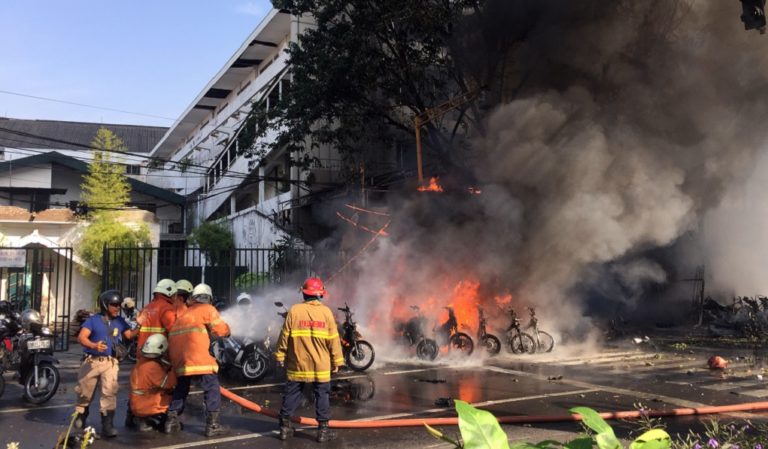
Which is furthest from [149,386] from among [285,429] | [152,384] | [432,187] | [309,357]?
[432,187]

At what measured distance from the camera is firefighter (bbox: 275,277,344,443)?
601 centimetres

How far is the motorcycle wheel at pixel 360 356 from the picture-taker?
10.5 metres

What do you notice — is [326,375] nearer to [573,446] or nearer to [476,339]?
[573,446]

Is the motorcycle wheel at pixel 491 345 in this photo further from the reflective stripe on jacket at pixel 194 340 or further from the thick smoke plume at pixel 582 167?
the reflective stripe on jacket at pixel 194 340

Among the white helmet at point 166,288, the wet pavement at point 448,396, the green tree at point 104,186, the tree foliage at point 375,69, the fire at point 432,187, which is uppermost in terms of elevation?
the tree foliage at point 375,69

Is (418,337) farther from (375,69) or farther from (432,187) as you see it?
(375,69)

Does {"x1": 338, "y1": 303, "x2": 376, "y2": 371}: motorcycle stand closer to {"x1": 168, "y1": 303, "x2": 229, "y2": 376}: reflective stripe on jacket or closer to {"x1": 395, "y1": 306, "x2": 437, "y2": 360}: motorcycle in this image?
{"x1": 395, "y1": 306, "x2": 437, "y2": 360}: motorcycle

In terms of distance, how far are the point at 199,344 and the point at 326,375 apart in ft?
4.60

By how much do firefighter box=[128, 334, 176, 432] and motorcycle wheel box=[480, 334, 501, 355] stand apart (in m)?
7.65

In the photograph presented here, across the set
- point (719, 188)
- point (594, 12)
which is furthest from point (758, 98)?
point (594, 12)

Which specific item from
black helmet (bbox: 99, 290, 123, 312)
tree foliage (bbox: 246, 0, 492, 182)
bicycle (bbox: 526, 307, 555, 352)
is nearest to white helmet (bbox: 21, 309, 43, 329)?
black helmet (bbox: 99, 290, 123, 312)

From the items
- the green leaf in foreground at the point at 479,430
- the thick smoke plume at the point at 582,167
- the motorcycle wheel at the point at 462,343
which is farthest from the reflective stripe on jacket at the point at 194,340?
the thick smoke plume at the point at 582,167

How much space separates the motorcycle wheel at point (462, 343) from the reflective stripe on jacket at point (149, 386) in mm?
6807

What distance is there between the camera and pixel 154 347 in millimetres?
6371
